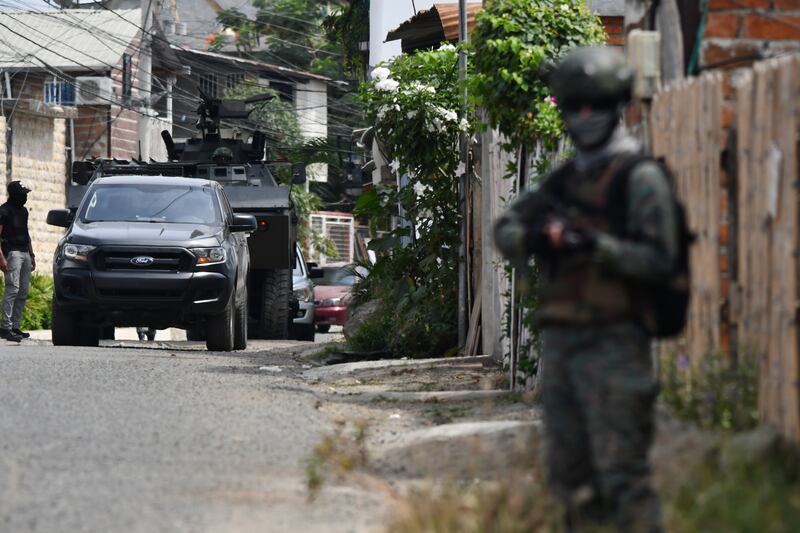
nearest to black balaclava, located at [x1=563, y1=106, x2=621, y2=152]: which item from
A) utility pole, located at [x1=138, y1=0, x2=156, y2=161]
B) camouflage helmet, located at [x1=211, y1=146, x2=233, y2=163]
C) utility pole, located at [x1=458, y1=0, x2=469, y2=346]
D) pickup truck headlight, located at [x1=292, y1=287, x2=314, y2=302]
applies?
utility pole, located at [x1=458, y1=0, x2=469, y2=346]

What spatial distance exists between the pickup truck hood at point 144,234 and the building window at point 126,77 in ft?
54.0

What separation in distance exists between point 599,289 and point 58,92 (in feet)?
108

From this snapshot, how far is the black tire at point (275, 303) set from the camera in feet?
64.6

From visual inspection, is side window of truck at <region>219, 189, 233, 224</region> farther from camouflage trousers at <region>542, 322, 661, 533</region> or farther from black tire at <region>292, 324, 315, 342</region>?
camouflage trousers at <region>542, 322, 661, 533</region>

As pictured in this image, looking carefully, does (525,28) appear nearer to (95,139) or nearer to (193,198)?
(193,198)

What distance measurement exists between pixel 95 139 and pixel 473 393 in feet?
83.8

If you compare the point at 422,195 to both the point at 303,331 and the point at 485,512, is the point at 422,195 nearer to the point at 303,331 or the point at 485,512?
the point at 303,331

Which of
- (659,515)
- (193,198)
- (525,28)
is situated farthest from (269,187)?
(659,515)

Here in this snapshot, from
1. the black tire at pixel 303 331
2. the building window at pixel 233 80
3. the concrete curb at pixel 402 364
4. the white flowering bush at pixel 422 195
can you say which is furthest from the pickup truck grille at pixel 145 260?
the building window at pixel 233 80

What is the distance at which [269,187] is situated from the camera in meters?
19.5

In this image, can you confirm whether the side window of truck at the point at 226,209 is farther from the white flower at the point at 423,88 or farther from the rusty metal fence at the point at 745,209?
the rusty metal fence at the point at 745,209

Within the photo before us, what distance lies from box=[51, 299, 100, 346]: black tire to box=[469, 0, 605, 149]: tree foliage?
21.3ft

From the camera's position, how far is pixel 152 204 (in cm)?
1616

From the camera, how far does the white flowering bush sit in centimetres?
1454
